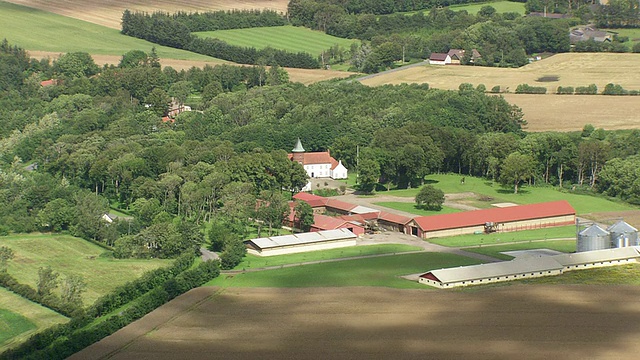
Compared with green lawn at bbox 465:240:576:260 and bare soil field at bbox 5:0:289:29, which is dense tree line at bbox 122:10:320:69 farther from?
green lawn at bbox 465:240:576:260

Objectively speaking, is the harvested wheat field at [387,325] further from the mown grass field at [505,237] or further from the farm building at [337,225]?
the farm building at [337,225]

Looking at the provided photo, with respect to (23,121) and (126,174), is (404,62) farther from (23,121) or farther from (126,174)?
(126,174)

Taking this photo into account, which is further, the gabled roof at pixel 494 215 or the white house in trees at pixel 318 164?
the white house in trees at pixel 318 164

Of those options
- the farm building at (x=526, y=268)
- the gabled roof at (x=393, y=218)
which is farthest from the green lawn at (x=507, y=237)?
the farm building at (x=526, y=268)

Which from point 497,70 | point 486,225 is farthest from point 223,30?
point 486,225

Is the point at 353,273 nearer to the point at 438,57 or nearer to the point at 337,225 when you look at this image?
the point at 337,225

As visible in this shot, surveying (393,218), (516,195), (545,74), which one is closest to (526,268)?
(393,218)
